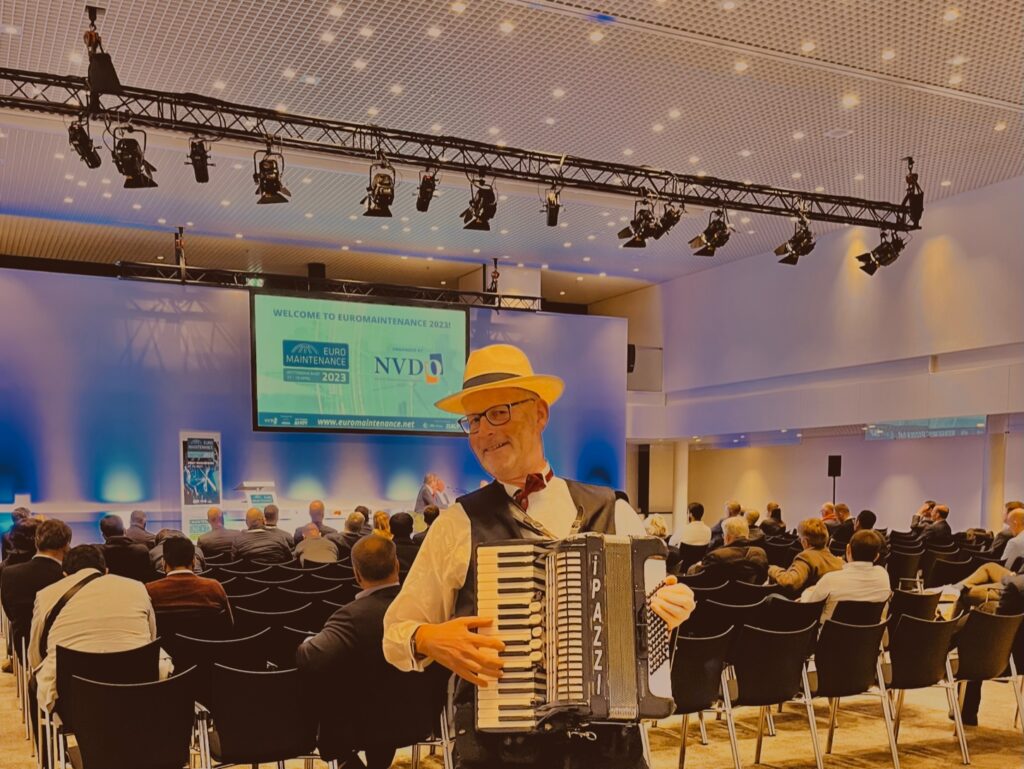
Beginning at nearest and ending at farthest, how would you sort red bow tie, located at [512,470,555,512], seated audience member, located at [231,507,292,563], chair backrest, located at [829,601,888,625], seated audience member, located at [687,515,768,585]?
red bow tie, located at [512,470,555,512] → chair backrest, located at [829,601,888,625] → seated audience member, located at [687,515,768,585] → seated audience member, located at [231,507,292,563]

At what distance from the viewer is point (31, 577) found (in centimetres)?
571

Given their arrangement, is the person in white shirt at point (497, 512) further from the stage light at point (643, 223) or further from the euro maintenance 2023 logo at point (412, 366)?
the euro maintenance 2023 logo at point (412, 366)

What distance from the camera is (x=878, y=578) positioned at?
224 inches

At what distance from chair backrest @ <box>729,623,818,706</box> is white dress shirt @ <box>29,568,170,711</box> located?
9.00 ft

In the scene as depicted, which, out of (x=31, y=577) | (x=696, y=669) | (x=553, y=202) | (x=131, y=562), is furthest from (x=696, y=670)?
(x=553, y=202)

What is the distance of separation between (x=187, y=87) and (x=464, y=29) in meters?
3.25

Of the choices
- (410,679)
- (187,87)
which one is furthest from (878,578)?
(187,87)

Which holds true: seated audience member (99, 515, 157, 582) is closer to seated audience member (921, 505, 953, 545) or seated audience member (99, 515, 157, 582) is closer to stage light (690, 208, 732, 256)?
stage light (690, 208, 732, 256)

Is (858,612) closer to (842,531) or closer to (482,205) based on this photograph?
(842,531)

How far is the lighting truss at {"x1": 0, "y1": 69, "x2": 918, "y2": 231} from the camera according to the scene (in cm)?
888

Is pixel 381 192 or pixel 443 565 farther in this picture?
pixel 381 192

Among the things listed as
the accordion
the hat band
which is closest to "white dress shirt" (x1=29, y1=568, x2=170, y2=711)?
the hat band

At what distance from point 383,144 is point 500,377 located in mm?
9857

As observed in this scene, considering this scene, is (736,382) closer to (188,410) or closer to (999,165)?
(999,165)
